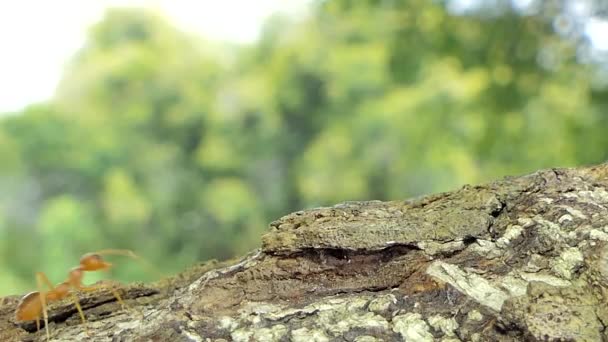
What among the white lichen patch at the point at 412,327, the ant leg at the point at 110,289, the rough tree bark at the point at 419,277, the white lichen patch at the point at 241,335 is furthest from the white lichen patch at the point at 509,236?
the ant leg at the point at 110,289

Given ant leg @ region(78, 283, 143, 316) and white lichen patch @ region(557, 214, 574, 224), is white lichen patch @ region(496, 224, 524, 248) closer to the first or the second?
white lichen patch @ region(557, 214, 574, 224)

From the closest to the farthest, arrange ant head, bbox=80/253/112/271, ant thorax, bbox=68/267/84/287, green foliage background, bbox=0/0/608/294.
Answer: ant thorax, bbox=68/267/84/287 < ant head, bbox=80/253/112/271 < green foliage background, bbox=0/0/608/294

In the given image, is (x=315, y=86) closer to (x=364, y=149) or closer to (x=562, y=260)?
(x=364, y=149)

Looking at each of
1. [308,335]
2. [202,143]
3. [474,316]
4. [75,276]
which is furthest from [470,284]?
[202,143]

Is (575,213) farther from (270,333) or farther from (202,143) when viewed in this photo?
(202,143)

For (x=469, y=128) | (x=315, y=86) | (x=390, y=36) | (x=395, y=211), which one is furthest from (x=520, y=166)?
(x=395, y=211)

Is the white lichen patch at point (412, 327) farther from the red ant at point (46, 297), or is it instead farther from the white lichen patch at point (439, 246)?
the red ant at point (46, 297)

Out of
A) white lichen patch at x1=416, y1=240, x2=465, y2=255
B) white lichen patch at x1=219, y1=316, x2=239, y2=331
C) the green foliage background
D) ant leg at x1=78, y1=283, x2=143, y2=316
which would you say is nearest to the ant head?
ant leg at x1=78, y1=283, x2=143, y2=316
